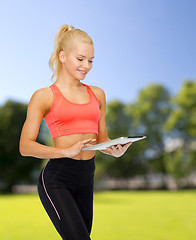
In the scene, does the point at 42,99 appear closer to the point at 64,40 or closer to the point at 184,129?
the point at 64,40

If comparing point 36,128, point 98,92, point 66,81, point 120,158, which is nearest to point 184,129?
point 120,158

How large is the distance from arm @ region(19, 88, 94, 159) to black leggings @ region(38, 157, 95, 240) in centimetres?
18

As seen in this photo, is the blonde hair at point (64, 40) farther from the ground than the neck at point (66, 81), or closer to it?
farther from the ground

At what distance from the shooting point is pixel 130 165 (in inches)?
1559

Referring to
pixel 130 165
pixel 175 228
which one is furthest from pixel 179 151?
pixel 175 228

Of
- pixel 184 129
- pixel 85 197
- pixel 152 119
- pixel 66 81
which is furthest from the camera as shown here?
pixel 152 119

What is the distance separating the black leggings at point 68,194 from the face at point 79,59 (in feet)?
2.82

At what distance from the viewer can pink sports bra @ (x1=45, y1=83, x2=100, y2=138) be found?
3.00 meters

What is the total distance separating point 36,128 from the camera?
3.00m

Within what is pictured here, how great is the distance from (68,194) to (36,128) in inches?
26.4

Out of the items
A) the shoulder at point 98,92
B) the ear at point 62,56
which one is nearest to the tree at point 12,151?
the shoulder at point 98,92

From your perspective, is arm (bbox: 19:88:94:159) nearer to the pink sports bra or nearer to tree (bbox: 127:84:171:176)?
the pink sports bra

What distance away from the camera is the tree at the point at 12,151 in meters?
34.8

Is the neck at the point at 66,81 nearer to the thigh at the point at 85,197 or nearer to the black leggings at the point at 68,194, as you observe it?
the black leggings at the point at 68,194
